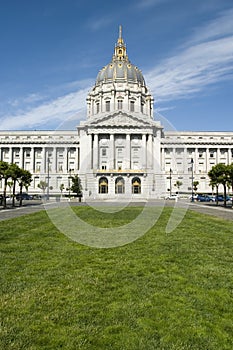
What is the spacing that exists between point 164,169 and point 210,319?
8657cm

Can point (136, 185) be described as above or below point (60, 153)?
below

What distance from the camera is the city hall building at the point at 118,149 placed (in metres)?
83.1

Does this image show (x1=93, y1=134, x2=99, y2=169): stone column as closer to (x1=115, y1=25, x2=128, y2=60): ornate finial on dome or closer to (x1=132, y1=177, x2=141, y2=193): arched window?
(x1=132, y1=177, x2=141, y2=193): arched window

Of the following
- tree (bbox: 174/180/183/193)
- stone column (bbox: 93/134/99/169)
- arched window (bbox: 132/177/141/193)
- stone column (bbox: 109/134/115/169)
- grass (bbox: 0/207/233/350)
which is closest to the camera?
grass (bbox: 0/207/233/350)

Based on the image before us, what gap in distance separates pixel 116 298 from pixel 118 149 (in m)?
83.4

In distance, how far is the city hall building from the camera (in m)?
83.1

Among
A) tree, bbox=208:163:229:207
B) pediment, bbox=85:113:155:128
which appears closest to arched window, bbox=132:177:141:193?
pediment, bbox=85:113:155:128

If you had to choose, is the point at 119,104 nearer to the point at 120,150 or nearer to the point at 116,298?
the point at 120,150

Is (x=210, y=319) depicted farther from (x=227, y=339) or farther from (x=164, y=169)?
(x=164, y=169)

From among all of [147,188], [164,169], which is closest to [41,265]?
[147,188]

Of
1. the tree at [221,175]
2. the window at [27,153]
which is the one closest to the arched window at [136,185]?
the window at [27,153]

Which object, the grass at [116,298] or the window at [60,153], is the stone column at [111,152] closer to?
the window at [60,153]

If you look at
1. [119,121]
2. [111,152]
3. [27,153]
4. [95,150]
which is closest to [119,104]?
[119,121]

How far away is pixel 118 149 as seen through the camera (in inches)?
3516
